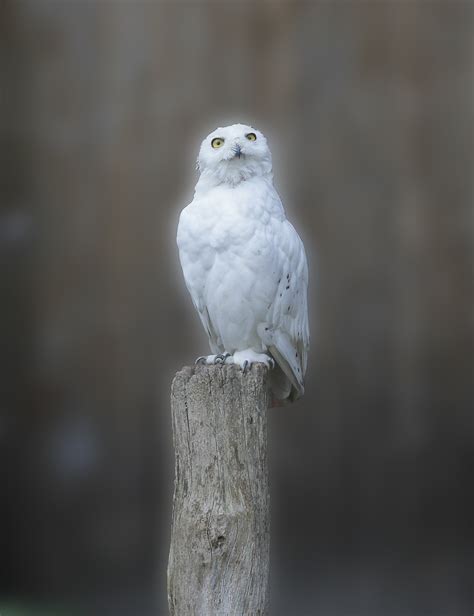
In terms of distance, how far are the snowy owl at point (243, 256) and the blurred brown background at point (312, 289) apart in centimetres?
142

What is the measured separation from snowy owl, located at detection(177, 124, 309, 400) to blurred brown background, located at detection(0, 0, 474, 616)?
1423 mm

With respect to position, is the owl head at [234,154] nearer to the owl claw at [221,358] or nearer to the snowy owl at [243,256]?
the snowy owl at [243,256]

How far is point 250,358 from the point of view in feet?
8.11

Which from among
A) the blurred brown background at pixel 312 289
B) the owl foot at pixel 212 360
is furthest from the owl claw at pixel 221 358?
the blurred brown background at pixel 312 289

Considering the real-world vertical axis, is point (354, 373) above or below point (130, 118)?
below

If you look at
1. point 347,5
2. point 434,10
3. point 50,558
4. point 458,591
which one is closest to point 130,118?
point 347,5

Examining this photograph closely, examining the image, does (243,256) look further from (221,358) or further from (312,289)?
(312,289)

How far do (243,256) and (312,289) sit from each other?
1.58 metres

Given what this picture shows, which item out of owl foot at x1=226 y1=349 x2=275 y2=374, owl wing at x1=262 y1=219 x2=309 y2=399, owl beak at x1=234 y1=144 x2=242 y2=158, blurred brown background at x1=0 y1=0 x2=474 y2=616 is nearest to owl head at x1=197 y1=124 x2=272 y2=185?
owl beak at x1=234 y1=144 x2=242 y2=158

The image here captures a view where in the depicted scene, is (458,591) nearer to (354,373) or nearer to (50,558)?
(354,373)

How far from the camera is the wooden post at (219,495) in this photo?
2193 millimetres

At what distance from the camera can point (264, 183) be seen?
249 cm

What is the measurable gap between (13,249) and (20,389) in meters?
0.63

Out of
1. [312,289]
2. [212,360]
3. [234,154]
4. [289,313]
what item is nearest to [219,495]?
[212,360]
